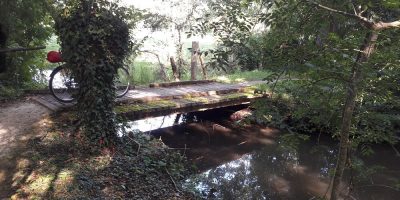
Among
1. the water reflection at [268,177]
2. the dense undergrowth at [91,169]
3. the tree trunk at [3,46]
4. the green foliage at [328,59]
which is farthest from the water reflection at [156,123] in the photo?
the green foliage at [328,59]

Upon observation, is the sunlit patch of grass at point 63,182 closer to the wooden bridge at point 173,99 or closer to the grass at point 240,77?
the wooden bridge at point 173,99

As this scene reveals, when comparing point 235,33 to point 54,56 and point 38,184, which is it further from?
point 54,56

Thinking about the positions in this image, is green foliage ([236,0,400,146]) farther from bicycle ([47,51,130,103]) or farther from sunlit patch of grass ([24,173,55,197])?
bicycle ([47,51,130,103])

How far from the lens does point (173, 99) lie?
8.63 metres

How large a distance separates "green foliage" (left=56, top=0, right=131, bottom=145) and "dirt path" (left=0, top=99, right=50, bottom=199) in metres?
1.02

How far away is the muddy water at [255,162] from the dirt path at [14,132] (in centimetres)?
272

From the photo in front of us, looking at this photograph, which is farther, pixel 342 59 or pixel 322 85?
pixel 322 85

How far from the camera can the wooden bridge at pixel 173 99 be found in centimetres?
733

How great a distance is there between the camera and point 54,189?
462 cm

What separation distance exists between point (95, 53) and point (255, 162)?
14.6ft

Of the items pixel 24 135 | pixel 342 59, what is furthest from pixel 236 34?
pixel 24 135

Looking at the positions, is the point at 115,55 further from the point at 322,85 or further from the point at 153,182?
the point at 322,85

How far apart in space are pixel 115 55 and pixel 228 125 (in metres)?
→ 5.35

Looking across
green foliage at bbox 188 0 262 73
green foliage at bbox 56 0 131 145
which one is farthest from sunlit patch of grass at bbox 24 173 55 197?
green foliage at bbox 188 0 262 73
